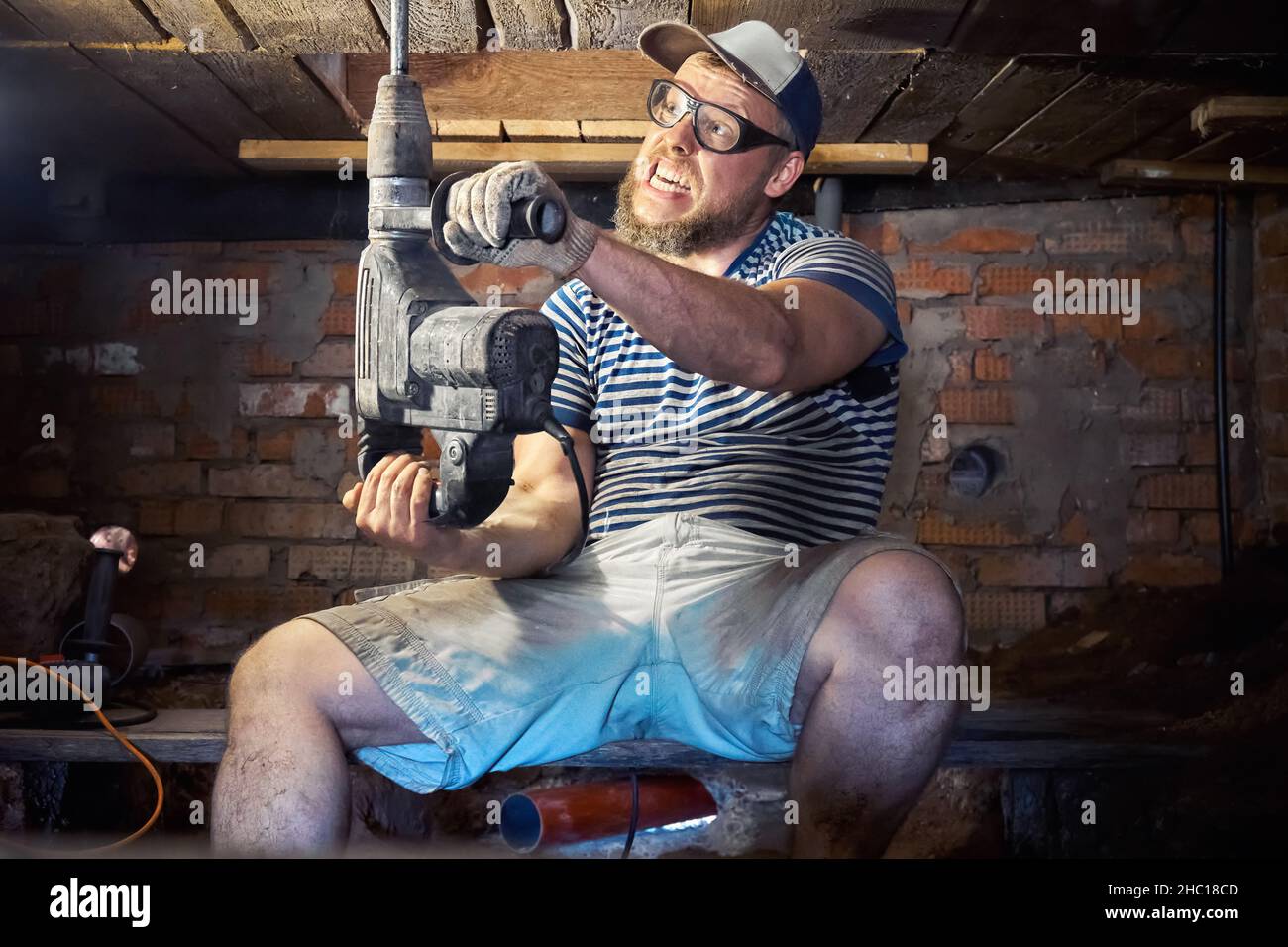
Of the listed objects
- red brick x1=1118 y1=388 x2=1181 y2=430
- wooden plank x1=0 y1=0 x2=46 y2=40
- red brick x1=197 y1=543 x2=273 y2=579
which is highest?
wooden plank x1=0 y1=0 x2=46 y2=40

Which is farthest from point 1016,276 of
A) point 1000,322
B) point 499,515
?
point 499,515

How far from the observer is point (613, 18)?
163 cm

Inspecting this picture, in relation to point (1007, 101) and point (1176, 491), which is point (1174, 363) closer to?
point (1176, 491)

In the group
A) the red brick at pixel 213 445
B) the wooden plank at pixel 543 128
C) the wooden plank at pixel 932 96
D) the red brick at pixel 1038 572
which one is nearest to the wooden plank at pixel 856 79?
the wooden plank at pixel 932 96

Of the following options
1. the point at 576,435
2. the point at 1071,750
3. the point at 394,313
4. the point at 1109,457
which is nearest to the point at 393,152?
the point at 394,313

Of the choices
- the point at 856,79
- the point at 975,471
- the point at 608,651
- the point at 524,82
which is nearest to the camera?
the point at 608,651

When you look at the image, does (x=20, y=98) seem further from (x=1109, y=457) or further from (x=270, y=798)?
(x=1109, y=457)

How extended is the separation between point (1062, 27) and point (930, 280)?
1032 mm

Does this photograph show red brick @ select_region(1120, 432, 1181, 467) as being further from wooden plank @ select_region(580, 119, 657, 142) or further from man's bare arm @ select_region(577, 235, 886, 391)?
man's bare arm @ select_region(577, 235, 886, 391)

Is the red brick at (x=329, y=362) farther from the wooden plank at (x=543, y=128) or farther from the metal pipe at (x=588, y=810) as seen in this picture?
the metal pipe at (x=588, y=810)

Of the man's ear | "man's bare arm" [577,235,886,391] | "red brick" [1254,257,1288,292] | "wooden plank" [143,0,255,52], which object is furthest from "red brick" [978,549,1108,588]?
"wooden plank" [143,0,255,52]

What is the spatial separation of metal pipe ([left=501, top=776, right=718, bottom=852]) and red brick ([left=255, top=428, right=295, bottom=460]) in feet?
5.04

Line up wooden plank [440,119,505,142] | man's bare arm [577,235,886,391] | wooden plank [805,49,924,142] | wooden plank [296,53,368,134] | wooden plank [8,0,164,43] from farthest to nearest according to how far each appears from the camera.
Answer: wooden plank [440,119,505,142]
wooden plank [296,53,368,134]
wooden plank [805,49,924,142]
wooden plank [8,0,164,43]
man's bare arm [577,235,886,391]

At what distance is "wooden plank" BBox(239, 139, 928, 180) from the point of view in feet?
7.55
